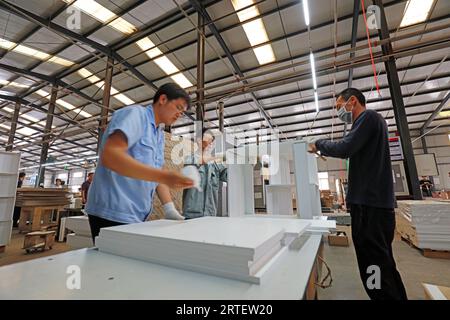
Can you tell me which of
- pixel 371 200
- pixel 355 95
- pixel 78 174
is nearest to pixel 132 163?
pixel 371 200

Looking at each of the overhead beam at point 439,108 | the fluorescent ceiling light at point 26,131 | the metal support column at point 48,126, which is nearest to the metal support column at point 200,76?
the metal support column at point 48,126

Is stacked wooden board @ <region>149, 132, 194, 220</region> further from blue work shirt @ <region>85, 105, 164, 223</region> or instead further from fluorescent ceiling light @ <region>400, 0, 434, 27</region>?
fluorescent ceiling light @ <region>400, 0, 434, 27</region>

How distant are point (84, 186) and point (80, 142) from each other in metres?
8.01

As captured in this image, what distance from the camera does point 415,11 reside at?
154 inches

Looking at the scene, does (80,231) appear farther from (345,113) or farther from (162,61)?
(162,61)

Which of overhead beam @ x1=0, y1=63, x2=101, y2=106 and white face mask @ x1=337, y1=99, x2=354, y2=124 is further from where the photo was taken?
overhead beam @ x1=0, y1=63, x2=101, y2=106

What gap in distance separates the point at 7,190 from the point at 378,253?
5.29m

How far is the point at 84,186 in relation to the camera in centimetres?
530

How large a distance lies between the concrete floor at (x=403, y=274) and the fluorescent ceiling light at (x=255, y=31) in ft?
14.8

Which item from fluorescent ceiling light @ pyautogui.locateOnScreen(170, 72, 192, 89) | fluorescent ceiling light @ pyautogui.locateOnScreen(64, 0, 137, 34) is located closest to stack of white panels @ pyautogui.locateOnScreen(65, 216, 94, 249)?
fluorescent ceiling light @ pyautogui.locateOnScreen(64, 0, 137, 34)

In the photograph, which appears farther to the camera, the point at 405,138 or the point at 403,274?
the point at 405,138

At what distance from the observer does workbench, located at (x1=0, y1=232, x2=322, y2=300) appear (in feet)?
1.36

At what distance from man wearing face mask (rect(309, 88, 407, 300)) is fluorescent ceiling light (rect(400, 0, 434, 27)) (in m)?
4.50
